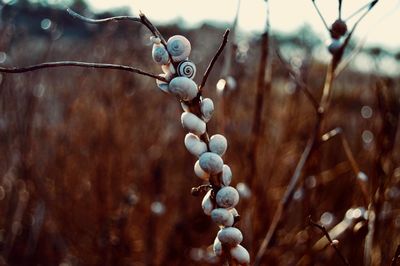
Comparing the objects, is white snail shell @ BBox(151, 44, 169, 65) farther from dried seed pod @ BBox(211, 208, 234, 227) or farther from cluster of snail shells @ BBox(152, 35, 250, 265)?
dried seed pod @ BBox(211, 208, 234, 227)

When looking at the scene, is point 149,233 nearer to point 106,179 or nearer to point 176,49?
point 106,179

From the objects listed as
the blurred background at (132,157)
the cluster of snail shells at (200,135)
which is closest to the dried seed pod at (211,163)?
the cluster of snail shells at (200,135)

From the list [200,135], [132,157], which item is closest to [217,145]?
[200,135]

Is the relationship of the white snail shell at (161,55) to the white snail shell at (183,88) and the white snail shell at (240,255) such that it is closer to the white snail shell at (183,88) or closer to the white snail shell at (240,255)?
the white snail shell at (183,88)

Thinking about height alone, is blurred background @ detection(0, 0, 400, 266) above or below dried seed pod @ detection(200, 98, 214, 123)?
below

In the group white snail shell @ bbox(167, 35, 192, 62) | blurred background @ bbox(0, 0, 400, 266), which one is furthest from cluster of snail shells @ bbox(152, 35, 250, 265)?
blurred background @ bbox(0, 0, 400, 266)

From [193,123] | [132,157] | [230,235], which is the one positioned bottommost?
[132,157]

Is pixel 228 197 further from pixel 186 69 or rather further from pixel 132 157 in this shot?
pixel 132 157
